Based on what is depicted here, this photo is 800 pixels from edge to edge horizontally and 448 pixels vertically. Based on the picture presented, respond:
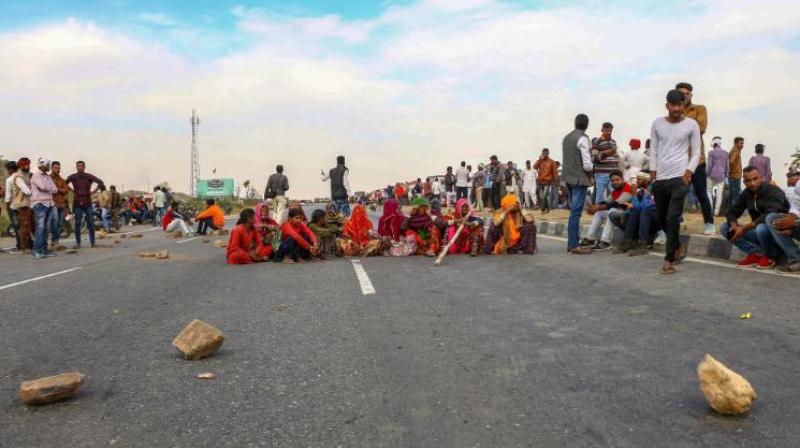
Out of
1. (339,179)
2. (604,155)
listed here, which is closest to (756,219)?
(604,155)

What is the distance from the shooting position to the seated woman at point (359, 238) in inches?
448

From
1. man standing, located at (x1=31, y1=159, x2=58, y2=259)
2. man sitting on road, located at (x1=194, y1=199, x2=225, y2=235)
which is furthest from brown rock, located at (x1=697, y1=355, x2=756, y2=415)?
man sitting on road, located at (x1=194, y1=199, x2=225, y2=235)

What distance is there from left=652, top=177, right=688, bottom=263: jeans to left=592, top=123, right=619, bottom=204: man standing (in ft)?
13.1

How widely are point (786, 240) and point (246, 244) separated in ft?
24.3

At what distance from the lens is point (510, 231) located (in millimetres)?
11172

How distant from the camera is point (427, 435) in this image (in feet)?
9.59

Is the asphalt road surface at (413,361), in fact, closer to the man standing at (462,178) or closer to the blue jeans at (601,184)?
the blue jeans at (601,184)

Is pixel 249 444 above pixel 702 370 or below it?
below

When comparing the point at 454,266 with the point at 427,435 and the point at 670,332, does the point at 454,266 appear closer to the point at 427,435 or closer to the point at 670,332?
the point at 670,332

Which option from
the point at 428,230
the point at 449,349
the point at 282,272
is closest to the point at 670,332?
the point at 449,349

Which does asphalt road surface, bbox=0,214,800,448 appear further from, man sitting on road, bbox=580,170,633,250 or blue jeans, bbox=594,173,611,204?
blue jeans, bbox=594,173,611,204

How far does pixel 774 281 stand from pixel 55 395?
651 centimetres

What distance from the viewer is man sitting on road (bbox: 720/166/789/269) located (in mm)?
7879

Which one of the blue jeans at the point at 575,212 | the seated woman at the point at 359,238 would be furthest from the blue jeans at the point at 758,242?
the seated woman at the point at 359,238
